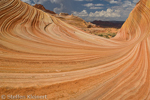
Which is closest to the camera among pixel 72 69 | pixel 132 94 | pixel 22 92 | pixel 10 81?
pixel 22 92

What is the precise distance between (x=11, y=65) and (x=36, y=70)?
24.6 inches

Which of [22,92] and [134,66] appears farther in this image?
[134,66]

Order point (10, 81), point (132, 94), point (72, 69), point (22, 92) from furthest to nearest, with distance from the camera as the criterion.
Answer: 1. point (72, 69)
2. point (132, 94)
3. point (10, 81)
4. point (22, 92)

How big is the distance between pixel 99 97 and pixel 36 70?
5.09ft

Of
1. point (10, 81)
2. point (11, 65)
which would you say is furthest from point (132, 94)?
point (11, 65)

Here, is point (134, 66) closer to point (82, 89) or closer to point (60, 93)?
point (82, 89)

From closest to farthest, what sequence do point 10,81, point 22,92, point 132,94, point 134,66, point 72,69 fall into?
point 22,92, point 10,81, point 132,94, point 72,69, point 134,66

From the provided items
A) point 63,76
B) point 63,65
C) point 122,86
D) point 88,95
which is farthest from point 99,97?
point 63,65

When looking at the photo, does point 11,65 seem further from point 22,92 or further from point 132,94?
point 132,94

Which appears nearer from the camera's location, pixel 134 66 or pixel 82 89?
pixel 82 89

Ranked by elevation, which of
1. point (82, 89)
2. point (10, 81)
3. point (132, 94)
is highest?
point (10, 81)

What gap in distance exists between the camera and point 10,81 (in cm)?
166

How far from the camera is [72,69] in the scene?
2400mm

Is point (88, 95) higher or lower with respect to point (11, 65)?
lower
